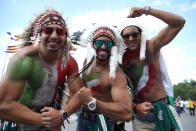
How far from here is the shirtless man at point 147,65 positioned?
240 centimetres

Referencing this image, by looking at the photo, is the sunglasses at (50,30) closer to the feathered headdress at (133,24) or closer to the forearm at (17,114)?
the forearm at (17,114)

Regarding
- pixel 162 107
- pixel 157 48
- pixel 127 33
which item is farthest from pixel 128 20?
pixel 162 107

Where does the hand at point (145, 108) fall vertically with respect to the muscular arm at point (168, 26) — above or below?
below

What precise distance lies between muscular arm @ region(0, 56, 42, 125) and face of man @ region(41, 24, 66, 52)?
48 centimetres

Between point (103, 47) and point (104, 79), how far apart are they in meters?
0.46

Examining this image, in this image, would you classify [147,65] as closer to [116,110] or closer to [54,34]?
[116,110]

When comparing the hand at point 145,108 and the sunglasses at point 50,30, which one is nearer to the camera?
the sunglasses at point 50,30

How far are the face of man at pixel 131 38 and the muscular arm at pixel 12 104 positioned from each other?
1.59 meters

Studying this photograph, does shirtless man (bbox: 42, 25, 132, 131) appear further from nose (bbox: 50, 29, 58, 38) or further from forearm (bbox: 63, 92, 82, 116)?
nose (bbox: 50, 29, 58, 38)

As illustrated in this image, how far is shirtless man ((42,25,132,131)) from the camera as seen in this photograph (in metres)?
2.15

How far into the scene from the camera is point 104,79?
2441mm

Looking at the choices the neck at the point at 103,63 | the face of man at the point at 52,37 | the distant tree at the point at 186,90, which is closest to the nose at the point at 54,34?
the face of man at the point at 52,37

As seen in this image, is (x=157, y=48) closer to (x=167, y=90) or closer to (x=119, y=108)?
(x=167, y=90)

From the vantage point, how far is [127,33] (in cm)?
262
